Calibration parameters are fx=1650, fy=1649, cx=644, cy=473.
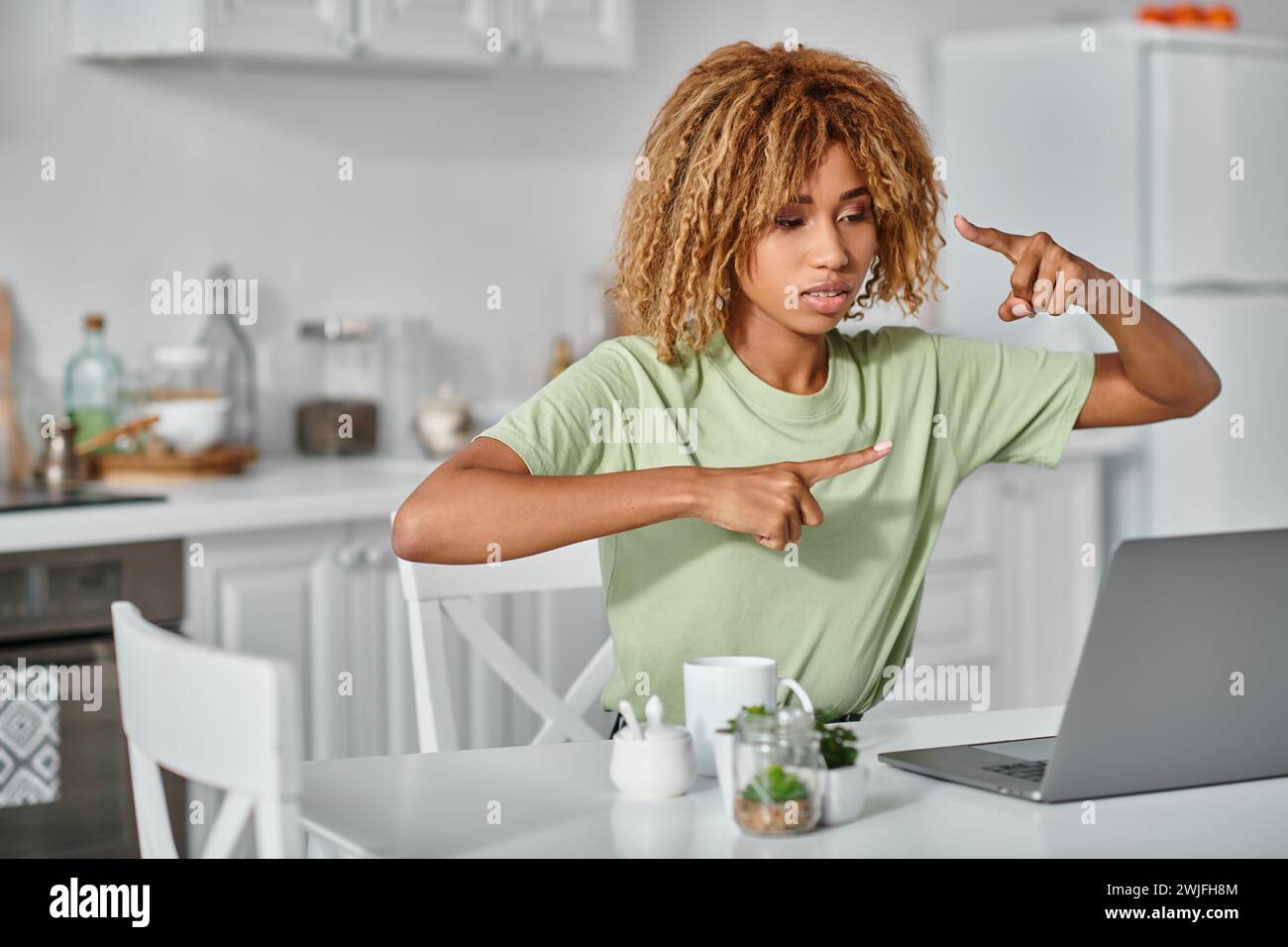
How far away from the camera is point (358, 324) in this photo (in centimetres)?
311

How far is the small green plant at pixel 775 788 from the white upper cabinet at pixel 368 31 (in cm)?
196

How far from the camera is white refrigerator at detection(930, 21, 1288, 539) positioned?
3566 millimetres

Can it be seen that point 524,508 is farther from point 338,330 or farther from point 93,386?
point 338,330

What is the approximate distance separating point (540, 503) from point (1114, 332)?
27.0 inches

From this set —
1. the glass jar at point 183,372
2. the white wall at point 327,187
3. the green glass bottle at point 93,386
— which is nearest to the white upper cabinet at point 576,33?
the white wall at point 327,187

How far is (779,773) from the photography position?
1.15 m

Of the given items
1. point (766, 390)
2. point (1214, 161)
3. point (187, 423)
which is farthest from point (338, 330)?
point (1214, 161)

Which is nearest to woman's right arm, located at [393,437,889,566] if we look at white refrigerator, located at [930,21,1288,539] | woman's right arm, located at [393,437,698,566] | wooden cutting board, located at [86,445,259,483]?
woman's right arm, located at [393,437,698,566]

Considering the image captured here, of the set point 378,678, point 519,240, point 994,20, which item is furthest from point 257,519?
point 994,20

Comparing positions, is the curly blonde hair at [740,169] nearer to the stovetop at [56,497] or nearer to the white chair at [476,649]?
the white chair at [476,649]

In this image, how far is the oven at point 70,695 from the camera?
237 centimetres

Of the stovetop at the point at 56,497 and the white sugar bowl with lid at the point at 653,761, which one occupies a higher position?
the stovetop at the point at 56,497

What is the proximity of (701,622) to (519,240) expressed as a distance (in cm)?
190
